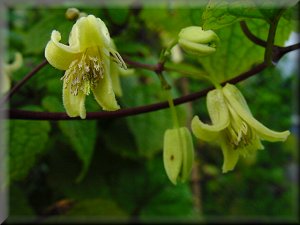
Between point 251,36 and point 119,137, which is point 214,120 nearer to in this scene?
point 251,36

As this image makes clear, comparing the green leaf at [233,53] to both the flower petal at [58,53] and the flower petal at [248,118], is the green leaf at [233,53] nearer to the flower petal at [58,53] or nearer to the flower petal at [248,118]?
the flower petal at [248,118]

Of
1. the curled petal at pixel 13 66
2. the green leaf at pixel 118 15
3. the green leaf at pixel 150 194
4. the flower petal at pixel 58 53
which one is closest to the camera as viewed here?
the flower petal at pixel 58 53

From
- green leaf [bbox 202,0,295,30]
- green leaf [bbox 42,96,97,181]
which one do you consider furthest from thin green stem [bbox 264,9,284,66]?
green leaf [bbox 42,96,97,181]

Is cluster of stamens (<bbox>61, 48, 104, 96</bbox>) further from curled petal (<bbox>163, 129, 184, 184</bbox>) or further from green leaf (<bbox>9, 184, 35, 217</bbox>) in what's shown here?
green leaf (<bbox>9, 184, 35, 217</bbox>)

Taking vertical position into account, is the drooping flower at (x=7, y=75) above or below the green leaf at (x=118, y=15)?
below

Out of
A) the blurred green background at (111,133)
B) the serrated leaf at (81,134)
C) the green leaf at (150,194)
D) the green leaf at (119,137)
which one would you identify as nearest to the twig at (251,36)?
the blurred green background at (111,133)

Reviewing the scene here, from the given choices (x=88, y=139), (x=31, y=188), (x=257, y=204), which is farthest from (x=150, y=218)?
(x=257, y=204)
